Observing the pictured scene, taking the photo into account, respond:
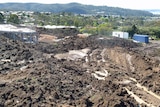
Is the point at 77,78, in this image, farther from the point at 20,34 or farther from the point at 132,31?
the point at 132,31

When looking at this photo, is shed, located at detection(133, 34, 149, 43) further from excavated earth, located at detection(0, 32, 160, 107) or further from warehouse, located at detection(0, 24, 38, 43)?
warehouse, located at detection(0, 24, 38, 43)

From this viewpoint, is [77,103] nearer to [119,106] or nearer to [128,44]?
[119,106]

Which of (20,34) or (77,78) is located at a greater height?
(20,34)

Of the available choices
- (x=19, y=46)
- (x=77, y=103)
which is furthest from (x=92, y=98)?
(x=19, y=46)

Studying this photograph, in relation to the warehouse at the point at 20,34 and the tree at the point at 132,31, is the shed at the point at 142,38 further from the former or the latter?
the warehouse at the point at 20,34

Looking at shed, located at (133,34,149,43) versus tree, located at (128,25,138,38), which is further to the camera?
tree, located at (128,25,138,38)

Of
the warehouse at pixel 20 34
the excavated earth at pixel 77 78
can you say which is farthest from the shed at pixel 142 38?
the warehouse at pixel 20 34

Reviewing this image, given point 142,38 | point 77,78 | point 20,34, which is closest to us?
point 77,78

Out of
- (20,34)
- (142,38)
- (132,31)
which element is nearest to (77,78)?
(20,34)

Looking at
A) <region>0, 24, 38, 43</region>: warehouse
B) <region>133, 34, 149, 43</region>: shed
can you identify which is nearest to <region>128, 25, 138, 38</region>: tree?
<region>133, 34, 149, 43</region>: shed
